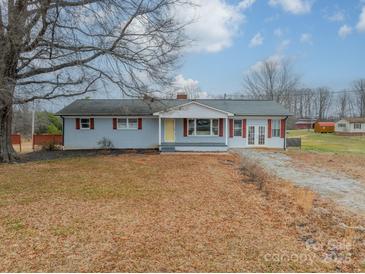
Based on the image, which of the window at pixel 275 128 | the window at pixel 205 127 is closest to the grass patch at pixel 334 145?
the window at pixel 275 128

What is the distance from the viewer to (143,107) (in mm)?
20969

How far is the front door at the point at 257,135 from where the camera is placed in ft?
67.5

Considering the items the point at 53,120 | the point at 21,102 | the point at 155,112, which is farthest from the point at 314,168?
the point at 53,120

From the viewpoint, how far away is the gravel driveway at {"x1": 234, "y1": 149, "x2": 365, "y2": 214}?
6949mm

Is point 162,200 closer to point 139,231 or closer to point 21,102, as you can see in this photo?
point 139,231

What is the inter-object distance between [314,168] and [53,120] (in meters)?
30.5

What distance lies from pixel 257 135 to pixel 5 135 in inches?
612

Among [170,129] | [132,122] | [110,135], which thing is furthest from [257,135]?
[110,135]

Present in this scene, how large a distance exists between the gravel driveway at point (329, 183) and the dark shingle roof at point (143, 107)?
8.21 m

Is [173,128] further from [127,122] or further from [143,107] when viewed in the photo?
[127,122]

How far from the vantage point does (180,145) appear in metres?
19.2

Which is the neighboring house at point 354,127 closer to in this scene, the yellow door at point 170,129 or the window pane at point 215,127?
the window pane at point 215,127

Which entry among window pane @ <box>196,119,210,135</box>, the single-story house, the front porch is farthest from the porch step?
window pane @ <box>196,119,210,135</box>

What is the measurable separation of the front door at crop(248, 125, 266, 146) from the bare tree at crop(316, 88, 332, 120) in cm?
5854
